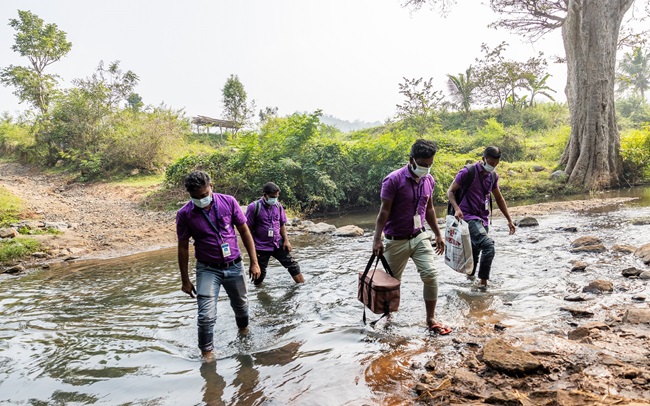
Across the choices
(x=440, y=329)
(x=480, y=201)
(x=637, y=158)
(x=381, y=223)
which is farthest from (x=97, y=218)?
(x=637, y=158)

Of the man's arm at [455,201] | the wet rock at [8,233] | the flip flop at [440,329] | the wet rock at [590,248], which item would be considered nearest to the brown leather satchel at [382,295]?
the flip flop at [440,329]

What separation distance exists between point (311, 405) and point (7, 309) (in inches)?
228

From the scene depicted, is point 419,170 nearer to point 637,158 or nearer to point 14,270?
point 14,270

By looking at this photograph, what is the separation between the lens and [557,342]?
359 cm

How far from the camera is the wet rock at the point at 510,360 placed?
3.11m

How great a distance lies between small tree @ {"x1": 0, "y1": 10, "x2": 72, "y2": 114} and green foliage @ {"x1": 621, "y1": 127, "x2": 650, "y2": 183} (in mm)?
37189

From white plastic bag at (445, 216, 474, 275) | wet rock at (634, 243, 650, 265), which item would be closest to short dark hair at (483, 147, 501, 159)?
white plastic bag at (445, 216, 474, 275)

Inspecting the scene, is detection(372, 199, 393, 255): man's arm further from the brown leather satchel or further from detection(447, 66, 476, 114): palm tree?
detection(447, 66, 476, 114): palm tree

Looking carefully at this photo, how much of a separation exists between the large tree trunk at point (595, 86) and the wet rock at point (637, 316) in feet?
49.3

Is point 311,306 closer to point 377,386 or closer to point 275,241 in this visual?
point 275,241

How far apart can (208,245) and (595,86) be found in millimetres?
18047

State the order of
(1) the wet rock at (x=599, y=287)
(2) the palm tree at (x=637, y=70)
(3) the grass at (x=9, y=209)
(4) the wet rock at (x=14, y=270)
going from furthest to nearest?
(2) the palm tree at (x=637, y=70) < (3) the grass at (x=9, y=209) < (4) the wet rock at (x=14, y=270) < (1) the wet rock at (x=599, y=287)

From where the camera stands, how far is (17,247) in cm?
952

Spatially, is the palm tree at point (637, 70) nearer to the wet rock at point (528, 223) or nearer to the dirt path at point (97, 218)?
the wet rock at point (528, 223)
